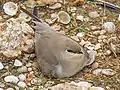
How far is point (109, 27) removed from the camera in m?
2.38

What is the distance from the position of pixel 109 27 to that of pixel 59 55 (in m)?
0.42

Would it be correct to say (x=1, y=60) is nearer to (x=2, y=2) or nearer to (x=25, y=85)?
(x=25, y=85)

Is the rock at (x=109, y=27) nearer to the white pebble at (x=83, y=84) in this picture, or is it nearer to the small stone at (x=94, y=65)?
the small stone at (x=94, y=65)

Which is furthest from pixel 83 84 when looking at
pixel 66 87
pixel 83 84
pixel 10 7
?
pixel 10 7

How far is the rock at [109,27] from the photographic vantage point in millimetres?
2374

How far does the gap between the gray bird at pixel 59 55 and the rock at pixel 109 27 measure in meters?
0.28

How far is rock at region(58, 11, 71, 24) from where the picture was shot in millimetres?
2404

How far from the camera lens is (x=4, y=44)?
2234 mm

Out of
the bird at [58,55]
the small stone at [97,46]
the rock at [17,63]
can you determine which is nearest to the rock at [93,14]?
the small stone at [97,46]

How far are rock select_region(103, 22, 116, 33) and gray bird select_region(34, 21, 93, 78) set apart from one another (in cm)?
28

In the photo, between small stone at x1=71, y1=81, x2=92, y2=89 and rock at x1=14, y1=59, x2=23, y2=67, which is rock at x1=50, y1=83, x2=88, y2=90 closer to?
small stone at x1=71, y1=81, x2=92, y2=89

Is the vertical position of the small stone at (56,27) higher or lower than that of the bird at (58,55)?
higher

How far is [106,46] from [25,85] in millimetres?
459

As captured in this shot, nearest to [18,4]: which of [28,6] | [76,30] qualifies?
[28,6]
